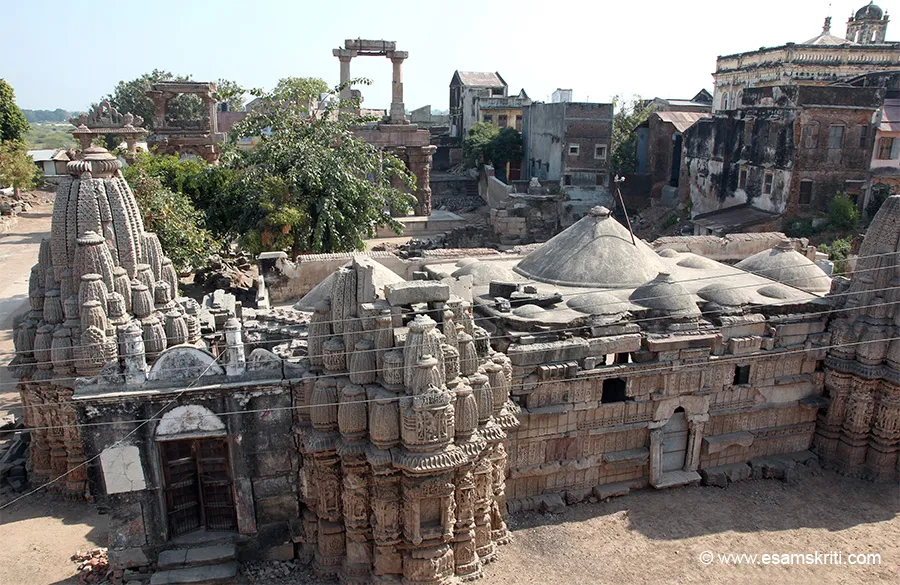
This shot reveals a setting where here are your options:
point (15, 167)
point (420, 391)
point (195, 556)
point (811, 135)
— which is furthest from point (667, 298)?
point (15, 167)

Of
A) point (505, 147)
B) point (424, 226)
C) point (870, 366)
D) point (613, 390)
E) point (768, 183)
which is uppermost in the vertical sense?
point (505, 147)

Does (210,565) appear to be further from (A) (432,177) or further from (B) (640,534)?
(A) (432,177)

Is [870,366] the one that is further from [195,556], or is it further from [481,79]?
[481,79]

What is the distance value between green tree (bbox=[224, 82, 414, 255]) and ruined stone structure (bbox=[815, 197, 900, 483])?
15753 mm

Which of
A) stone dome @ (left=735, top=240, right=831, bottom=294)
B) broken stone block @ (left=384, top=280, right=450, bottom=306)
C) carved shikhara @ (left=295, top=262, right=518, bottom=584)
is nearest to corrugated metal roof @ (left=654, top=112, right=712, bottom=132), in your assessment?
stone dome @ (left=735, top=240, right=831, bottom=294)

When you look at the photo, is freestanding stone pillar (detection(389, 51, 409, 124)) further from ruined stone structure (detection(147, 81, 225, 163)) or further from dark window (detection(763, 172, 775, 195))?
dark window (detection(763, 172, 775, 195))

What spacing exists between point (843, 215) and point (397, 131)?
2313cm

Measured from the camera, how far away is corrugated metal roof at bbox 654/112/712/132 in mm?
42891

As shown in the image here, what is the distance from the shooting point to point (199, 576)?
1072 cm

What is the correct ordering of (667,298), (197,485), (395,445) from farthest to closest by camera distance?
(667,298), (197,485), (395,445)

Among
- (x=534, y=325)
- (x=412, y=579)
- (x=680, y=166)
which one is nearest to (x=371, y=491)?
(x=412, y=579)

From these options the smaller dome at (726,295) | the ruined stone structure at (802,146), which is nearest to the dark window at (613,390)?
the smaller dome at (726,295)

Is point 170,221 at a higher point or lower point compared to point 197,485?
higher

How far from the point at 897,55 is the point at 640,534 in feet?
129
